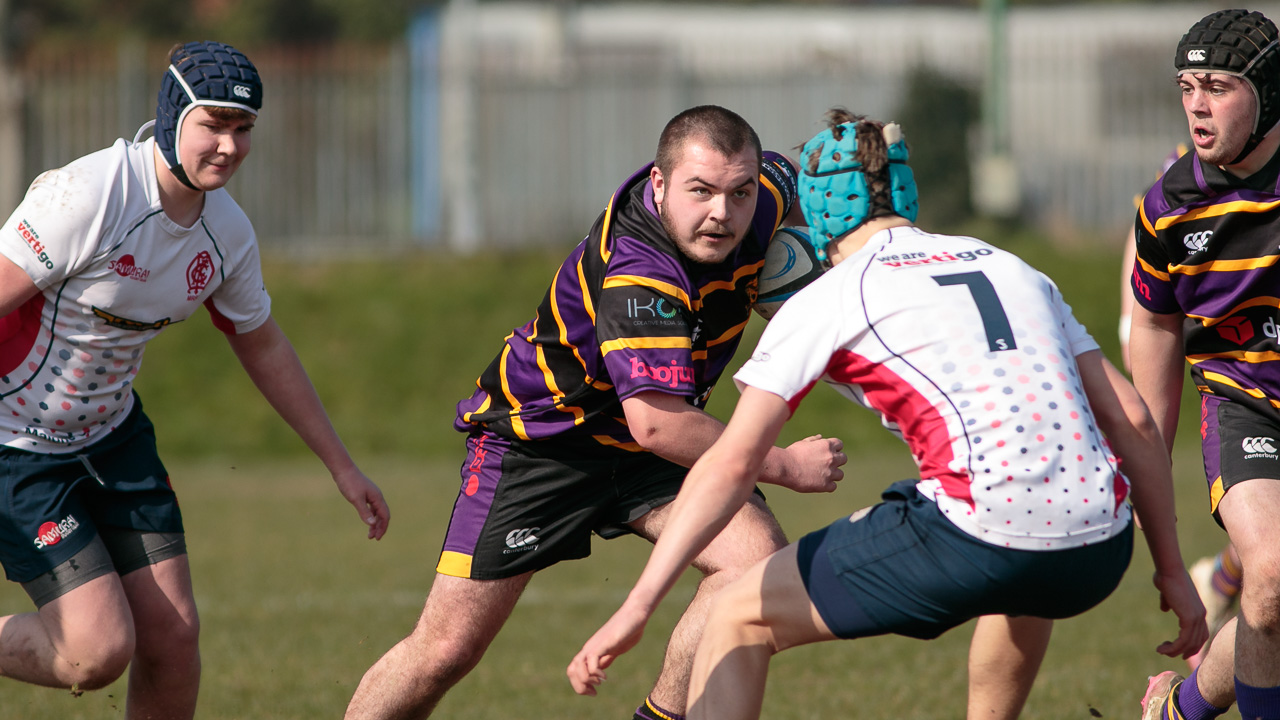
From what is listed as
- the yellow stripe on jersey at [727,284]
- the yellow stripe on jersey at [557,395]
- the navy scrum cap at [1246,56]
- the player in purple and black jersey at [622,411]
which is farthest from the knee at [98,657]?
the navy scrum cap at [1246,56]

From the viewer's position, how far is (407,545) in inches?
394

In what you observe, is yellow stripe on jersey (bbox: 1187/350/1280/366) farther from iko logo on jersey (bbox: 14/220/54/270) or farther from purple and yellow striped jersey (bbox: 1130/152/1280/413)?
iko logo on jersey (bbox: 14/220/54/270)

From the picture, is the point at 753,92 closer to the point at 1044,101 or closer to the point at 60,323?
the point at 1044,101

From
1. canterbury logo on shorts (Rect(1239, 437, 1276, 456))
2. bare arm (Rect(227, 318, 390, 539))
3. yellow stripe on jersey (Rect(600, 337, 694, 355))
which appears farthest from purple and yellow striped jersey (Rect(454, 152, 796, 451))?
canterbury logo on shorts (Rect(1239, 437, 1276, 456))

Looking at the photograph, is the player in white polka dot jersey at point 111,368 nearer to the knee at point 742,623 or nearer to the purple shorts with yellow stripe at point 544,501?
the purple shorts with yellow stripe at point 544,501

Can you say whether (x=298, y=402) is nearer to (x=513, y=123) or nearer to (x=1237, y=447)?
(x=1237, y=447)

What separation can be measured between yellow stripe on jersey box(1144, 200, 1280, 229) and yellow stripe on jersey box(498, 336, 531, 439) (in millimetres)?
2170

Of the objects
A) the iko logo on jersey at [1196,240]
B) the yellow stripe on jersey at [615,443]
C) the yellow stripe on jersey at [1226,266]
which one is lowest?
the yellow stripe on jersey at [615,443]

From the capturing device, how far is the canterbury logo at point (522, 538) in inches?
177

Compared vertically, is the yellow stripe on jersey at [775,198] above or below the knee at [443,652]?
above

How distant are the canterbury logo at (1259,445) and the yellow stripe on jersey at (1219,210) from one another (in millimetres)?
711

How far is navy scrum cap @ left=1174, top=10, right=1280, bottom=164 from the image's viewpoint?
3990mm

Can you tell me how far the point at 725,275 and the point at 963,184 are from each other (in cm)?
1502

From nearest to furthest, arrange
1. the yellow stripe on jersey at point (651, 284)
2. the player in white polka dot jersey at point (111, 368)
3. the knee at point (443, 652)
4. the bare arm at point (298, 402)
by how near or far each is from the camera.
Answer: the yellow stripe on jersey at point (651, 284), the player in white polka dot jersey at point (111, 368), the knee at point (443, 652), the bare arm at point (298, 402)
